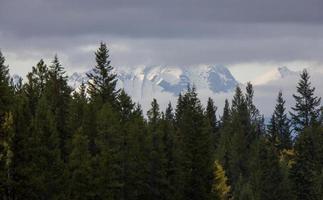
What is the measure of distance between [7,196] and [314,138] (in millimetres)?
50620

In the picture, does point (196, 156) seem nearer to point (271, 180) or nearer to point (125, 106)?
point (125, 106)

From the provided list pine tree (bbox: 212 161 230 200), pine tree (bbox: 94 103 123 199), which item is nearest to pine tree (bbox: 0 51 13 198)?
pine tree (bbox: 94 103 123 199)

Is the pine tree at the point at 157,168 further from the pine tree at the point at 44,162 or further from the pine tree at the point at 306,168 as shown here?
the pine tree at the point at 306,168

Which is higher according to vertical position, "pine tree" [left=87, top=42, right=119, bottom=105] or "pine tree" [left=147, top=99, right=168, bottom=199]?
"pine tree" [left=87, top=42, right=119, bottom=105]

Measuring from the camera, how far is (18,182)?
44.4 meters

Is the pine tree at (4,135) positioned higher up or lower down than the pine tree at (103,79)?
lower down

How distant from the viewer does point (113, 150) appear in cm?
5806

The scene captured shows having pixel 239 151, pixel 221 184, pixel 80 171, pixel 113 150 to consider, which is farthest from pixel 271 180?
pixel 80 171

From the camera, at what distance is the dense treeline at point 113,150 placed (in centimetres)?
4528

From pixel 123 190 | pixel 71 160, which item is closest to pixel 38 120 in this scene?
pixel 71 160

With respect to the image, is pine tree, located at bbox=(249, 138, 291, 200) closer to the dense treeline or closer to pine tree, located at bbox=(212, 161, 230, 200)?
the dense treeline

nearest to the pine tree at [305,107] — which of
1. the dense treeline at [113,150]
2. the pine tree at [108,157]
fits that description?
the dense treeline at [113,150]

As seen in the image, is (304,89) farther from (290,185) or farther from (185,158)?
(185,158)

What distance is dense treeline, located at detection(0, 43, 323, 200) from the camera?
45.3m
